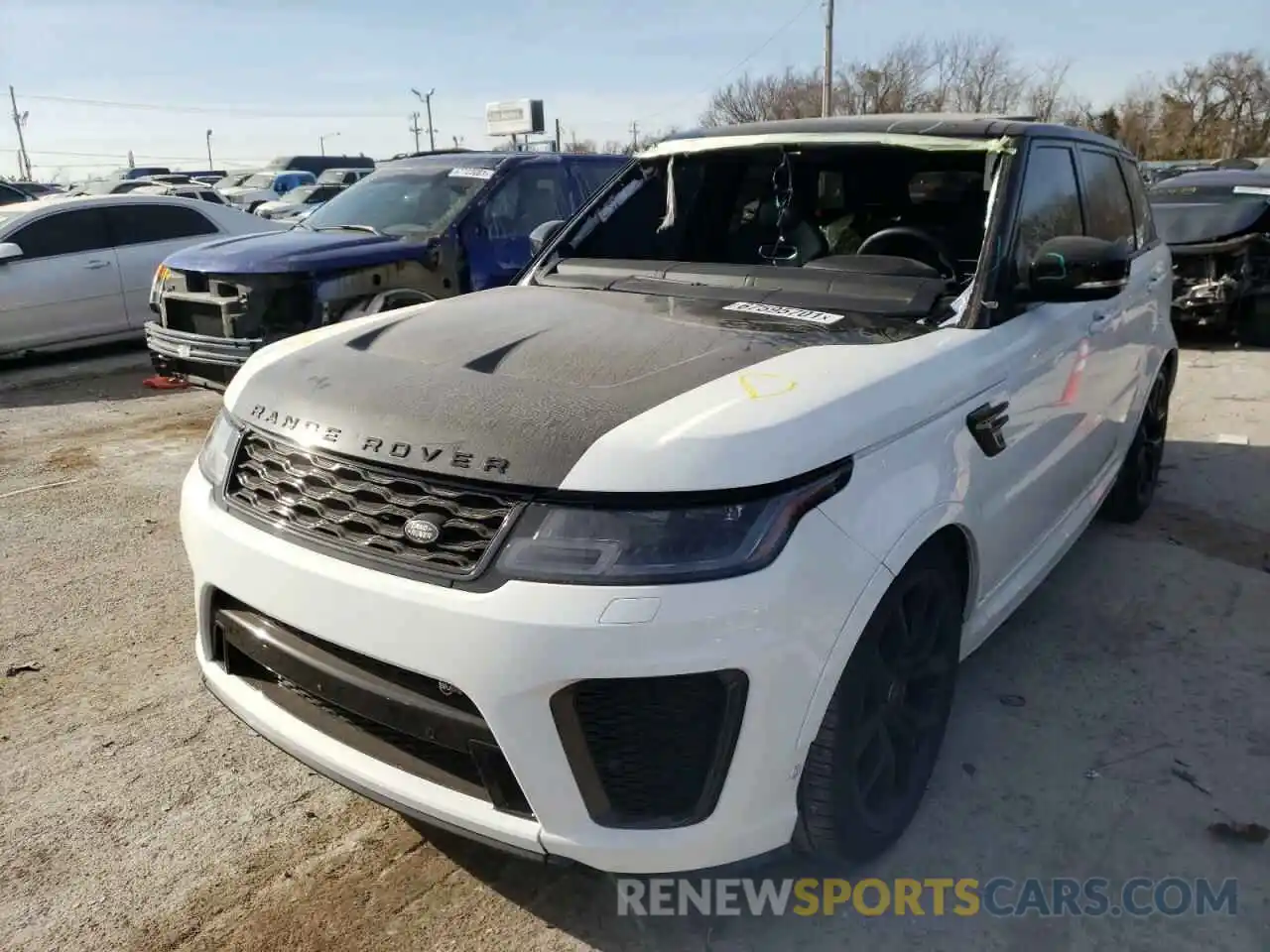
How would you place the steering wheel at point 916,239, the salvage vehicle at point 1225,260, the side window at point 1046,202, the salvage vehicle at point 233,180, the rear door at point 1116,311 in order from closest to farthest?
1. the side window at point 1046,202
2. the steering wheel at point 916,239
3. the rear door at point 1116,311
4. the salvage vehicle at point 1225,260
5. the salvage vehicle at point 233,180

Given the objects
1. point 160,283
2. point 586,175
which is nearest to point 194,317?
point 160,283

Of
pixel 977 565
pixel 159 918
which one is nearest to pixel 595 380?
pixel 977 565

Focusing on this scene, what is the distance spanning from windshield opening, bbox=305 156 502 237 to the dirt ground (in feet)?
10.3

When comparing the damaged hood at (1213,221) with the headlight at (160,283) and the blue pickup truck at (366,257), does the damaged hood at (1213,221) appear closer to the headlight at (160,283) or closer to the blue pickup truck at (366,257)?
the blue pickup truck at (366,257)

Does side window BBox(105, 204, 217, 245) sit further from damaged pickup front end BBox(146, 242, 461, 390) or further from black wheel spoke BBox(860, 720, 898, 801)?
black wheel spoke BBox(860, 720, 898, 801)

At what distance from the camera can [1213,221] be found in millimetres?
9594

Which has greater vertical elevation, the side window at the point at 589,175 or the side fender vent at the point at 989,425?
the side window at the point at 589,175

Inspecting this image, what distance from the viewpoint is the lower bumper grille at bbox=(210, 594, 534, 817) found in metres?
1.99

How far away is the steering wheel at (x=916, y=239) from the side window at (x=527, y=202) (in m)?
3.73

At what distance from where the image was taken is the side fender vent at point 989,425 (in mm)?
2586

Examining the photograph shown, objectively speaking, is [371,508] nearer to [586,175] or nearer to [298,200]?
[586,175]

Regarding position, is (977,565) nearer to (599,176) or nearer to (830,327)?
(830,327)

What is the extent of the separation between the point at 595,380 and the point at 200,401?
637 cm

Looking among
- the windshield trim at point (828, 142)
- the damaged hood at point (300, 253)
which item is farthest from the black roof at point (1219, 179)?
the windshield trim at point (828, 142)
